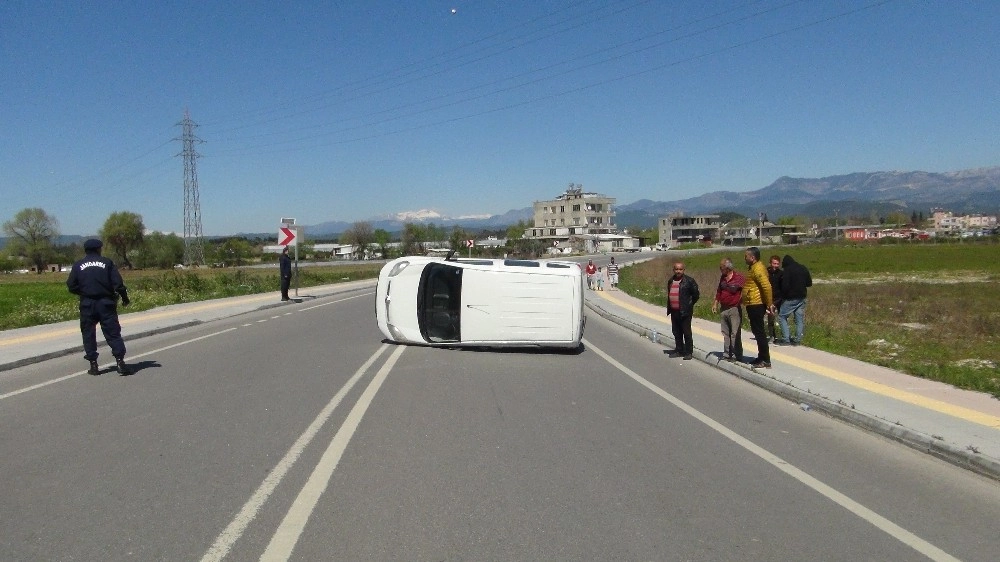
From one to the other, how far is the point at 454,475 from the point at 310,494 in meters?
1.18

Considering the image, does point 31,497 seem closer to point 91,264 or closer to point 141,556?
point 141,556

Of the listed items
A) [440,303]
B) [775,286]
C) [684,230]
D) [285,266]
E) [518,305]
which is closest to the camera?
[518,305]

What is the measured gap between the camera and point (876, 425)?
325 inches

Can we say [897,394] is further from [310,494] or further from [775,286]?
[310,494]

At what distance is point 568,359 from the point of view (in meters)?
13.8

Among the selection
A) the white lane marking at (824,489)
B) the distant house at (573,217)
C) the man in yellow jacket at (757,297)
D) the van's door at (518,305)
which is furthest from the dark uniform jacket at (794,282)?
the distant house at (573,217)

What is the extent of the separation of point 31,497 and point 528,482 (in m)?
3.73

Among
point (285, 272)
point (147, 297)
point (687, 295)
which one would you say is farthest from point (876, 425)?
point (147, 297)

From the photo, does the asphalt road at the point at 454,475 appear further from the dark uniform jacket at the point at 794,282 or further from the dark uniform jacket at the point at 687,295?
the dark uniform jacket at the point at 794,282

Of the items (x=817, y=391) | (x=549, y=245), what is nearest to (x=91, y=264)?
(x=817, y=391)

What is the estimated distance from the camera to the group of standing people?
472 inches

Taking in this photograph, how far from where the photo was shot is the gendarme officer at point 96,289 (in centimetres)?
1077

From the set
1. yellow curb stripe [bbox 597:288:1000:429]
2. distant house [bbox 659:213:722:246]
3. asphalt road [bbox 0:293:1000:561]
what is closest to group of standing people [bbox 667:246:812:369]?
yellow curb stripe [bbox 597:288:1000:429]

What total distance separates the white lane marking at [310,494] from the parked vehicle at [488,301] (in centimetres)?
522
